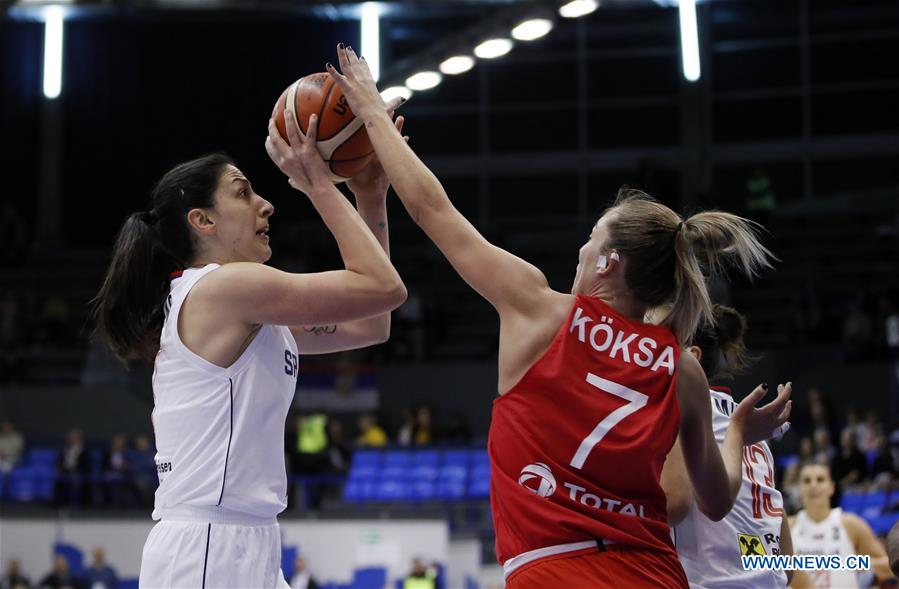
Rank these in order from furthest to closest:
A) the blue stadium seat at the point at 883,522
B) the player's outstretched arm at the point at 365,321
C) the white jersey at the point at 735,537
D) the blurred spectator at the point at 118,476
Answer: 1. the blurred spectator at the point at 118,476
2. the blue stadium seat at the point at 883,522
3. the white jersey at the point at 735,537
4. the player's outstretched arm at the point at 365,321

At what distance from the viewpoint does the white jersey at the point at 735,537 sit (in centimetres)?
371

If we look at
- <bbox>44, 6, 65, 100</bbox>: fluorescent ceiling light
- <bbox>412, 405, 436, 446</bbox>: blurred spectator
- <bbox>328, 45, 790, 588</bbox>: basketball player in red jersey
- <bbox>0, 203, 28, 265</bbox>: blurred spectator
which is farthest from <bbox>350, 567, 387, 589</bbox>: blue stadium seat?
<bbox>44, 6, 65, 100</bbox>: fluorescent ceiling light

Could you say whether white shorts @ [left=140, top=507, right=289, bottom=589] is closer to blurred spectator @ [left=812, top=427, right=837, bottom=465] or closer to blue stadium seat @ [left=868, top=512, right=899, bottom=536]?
blue stadium seat @ [left=868, top=512, right=899, bottom=536]

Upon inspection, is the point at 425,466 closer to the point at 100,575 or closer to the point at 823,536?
the point at 100,575

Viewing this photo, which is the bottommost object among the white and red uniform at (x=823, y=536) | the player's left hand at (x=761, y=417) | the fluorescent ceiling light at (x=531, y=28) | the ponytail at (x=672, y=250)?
the white and red uniform at (x=823, y=536)

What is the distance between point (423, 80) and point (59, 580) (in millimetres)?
9498

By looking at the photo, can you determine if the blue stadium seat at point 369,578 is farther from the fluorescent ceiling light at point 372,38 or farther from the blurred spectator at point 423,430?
the fluorescent ceiling light at point 372,38

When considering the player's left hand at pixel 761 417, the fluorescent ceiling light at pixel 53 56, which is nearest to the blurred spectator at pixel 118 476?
the fluorescent ceiling light at pixel 53 56

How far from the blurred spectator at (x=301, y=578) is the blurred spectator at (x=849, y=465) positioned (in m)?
6.11

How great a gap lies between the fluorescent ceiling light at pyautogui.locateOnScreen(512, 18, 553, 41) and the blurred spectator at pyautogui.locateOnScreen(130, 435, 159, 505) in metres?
8.04

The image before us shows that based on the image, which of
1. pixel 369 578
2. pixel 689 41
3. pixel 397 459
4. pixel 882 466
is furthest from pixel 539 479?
pixel 689 41

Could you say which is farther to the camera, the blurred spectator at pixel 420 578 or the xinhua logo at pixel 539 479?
the blurred spectator at pixel 420 578

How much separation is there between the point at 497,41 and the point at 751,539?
14.3m

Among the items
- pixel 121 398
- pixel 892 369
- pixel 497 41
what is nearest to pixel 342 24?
pixel 497 41
